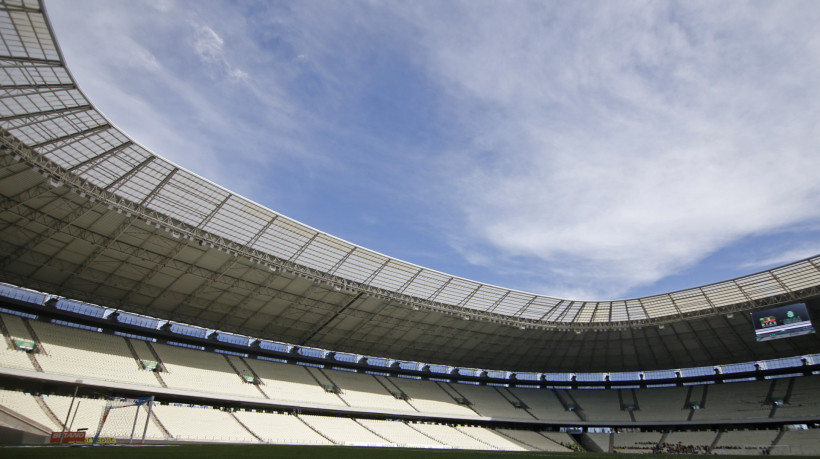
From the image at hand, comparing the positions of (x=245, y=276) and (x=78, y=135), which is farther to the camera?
(x=245, y=276)

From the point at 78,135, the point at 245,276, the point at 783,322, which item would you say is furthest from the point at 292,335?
the point at 783,322

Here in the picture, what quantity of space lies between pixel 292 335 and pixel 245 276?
11.3 meters

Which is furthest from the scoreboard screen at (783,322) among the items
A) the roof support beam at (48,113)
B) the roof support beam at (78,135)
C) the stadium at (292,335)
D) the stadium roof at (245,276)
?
the roof support beam at (48,113)

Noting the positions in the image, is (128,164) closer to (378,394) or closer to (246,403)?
(246,403)

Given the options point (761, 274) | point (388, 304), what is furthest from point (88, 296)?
point (761, 274)

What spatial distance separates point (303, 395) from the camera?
38188 mm

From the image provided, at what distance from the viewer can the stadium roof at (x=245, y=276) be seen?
68.3ft

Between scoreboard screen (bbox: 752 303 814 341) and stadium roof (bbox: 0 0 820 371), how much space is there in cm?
74

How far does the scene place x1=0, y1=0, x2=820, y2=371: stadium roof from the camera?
68.3 ft

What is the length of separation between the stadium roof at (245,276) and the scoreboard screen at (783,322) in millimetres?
735

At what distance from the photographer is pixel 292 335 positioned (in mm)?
41062

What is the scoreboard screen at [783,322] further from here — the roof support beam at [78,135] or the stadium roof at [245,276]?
the roof support beam at [78,135]

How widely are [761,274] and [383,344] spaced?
32927 millimetres

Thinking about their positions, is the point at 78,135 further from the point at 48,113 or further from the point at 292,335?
the point at 292,335
